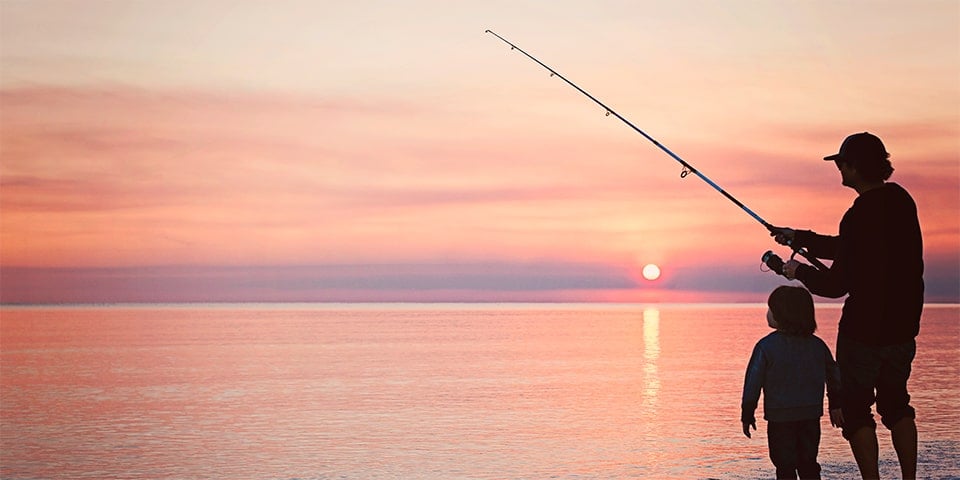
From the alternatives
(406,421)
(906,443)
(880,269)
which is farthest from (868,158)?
(406,421)

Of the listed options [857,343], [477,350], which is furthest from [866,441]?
[477,350]

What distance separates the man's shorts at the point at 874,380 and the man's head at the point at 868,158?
984 millimetres

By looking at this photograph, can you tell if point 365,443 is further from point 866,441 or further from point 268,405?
point 866,441

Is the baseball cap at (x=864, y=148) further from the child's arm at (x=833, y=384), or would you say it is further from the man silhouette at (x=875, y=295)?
the child's arm at (x=833, y=384)

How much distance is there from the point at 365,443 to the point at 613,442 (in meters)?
3.52

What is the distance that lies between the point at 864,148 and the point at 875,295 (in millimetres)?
890

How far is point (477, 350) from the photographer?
42.8 meters

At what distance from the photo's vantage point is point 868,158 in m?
6.07

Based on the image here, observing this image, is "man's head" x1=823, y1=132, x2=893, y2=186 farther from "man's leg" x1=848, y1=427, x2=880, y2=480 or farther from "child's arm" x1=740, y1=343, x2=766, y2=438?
"man's leg" x1=848, y1=427, x2=880, y2=480

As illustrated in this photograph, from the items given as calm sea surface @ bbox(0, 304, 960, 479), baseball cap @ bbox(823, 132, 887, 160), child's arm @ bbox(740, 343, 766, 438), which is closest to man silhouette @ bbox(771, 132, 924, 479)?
baseball cap @ bbox(823, 132, 887, 160)

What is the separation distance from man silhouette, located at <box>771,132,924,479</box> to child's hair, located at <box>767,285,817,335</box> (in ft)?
0.38

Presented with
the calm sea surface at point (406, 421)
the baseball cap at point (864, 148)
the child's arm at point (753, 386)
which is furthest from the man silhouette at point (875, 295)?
the calm sea surface at point (406, 421)

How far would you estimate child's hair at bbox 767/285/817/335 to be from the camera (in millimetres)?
6176

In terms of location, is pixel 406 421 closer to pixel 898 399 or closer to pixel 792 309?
pixel 792 309
